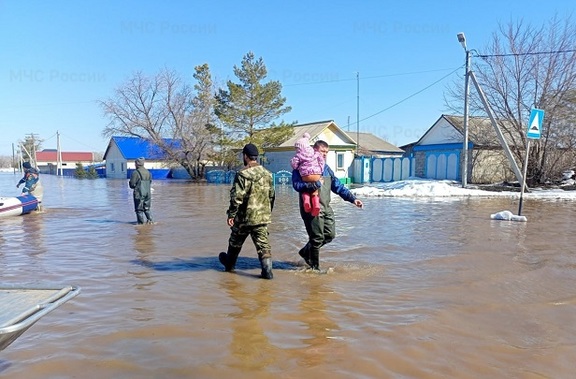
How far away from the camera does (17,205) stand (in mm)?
12109

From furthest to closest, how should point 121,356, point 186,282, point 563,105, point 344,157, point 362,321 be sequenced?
point 344,157 → point 563,105 → point 186,282 → point 362,321 → point 121,356

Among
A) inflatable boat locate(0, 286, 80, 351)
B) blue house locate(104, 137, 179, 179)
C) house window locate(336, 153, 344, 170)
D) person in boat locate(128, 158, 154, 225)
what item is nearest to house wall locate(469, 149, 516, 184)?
house window locate(336, 153, 344, 170)

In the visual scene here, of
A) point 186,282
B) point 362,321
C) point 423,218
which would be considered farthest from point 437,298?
point 423,218

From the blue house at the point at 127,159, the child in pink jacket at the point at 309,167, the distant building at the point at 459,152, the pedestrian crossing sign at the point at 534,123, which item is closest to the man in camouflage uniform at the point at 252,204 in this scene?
the child in pink jacket at the point at 309,167

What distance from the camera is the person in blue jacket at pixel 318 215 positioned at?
5.61 meters

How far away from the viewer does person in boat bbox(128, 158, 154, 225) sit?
1023cm

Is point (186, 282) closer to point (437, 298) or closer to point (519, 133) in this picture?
point (437, 298)

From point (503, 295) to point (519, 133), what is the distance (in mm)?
21343

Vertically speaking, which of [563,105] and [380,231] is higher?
[563,105]

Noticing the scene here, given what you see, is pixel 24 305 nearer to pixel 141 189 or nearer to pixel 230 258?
pixel 230 258

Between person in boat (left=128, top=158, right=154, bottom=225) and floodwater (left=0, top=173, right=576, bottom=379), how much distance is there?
1883 mm

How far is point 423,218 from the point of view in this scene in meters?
11.5

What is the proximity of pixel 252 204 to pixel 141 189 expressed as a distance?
579cm

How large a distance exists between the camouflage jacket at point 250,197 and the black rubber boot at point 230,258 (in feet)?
1.46
